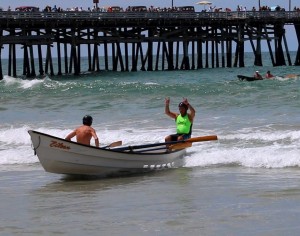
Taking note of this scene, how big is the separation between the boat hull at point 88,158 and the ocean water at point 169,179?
1.01 ft

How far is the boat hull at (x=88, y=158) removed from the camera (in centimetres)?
1432

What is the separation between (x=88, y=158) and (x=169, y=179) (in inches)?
56.7

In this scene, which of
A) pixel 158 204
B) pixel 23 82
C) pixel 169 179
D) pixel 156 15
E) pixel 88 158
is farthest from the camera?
pixel 156 15

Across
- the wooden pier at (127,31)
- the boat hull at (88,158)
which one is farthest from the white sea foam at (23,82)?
the boat hull at (88,158)

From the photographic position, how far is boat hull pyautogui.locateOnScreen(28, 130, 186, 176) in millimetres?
14320

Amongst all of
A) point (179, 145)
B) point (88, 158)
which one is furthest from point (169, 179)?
point (179, 145)

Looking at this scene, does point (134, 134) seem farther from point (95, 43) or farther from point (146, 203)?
point (95, 43)

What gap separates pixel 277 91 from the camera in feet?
106

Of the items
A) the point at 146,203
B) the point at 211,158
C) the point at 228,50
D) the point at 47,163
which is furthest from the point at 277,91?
the point at 228,50

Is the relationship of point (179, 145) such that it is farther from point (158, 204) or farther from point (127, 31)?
point (127, 31)

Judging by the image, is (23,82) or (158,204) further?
(23,82)

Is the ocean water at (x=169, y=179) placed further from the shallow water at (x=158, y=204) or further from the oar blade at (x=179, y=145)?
the oar blade at (x=179, y=145)

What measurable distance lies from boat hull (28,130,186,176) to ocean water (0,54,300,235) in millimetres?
308

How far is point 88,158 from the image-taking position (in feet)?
Answer: 48.1
